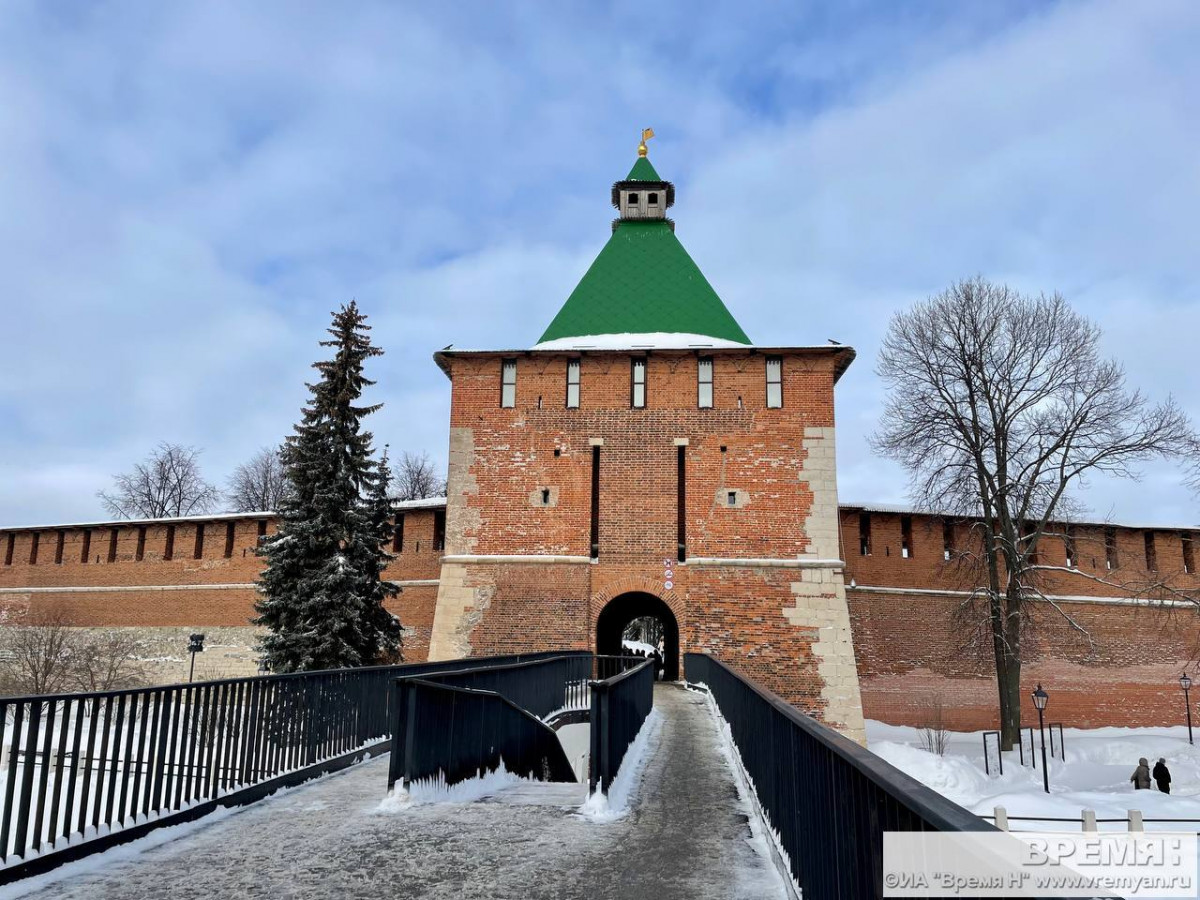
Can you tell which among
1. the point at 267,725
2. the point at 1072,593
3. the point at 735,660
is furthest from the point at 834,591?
the point at 267,725

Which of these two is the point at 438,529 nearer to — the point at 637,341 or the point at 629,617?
the point at 629,617

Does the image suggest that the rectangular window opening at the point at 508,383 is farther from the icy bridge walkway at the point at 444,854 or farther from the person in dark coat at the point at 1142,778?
the icy bridge walkway at the point at 444,854

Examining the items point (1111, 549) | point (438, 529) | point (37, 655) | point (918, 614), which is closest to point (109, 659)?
point (37, 655)

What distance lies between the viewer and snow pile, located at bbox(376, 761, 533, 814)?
5.75m

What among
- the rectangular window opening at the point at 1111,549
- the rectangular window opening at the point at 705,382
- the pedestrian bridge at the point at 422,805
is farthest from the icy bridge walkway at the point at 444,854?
the rectangular window opening at the point at 1111,549

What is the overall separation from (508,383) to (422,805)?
1589cm

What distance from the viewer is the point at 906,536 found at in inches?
957

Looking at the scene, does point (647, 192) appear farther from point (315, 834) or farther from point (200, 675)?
point (315, 834)

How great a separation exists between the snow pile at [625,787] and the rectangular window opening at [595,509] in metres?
9.68

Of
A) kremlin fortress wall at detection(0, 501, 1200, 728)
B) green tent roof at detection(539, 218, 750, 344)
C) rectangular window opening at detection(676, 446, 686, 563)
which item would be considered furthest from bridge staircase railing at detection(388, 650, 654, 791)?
kremlin fortress wall at detection(0, 501, 1200, 728)

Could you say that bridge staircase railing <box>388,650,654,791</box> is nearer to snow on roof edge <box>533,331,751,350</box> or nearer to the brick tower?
the brick tower

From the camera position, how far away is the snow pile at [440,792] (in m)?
5.75

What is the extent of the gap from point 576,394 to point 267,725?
1494 cm

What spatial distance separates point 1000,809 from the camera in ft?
37.8
